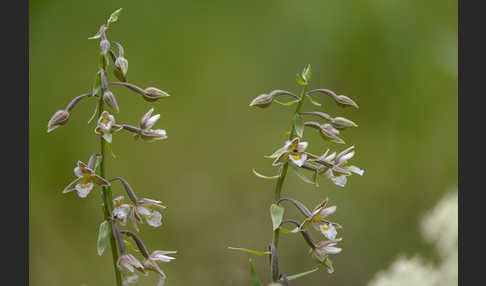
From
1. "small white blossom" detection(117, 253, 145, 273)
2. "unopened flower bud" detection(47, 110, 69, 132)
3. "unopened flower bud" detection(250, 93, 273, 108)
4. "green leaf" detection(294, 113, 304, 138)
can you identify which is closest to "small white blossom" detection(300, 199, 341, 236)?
"green leaf" detection(294, 113, 304, 138)

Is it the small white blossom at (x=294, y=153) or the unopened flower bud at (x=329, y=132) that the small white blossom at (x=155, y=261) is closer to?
the small white blossom at (x=294, y=153)

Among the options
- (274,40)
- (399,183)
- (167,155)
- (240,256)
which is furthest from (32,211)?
(399,183)

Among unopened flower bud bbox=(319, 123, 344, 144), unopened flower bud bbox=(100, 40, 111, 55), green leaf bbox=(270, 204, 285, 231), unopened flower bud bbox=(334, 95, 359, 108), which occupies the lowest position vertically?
green leaf bbox=(270, 204, 285, 231)

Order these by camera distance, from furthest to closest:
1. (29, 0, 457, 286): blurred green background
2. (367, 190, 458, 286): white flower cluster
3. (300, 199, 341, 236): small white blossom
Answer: (29, 0, 457, 286): blurred green background → (367, 190, 458, 286): white flower cluster → (300, 199, 341, 236): small white blossom

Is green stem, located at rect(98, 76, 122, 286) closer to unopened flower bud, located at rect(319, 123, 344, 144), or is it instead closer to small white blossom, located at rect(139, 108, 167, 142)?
small white blossom, located at rect(139, 108, 167, 142)

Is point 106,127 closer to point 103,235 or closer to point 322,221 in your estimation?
point 103,235

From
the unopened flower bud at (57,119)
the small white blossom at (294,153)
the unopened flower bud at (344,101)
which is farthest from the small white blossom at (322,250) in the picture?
the unopened flower bud at (57,119)

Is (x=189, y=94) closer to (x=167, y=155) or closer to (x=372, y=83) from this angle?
(x=167, y=155)
